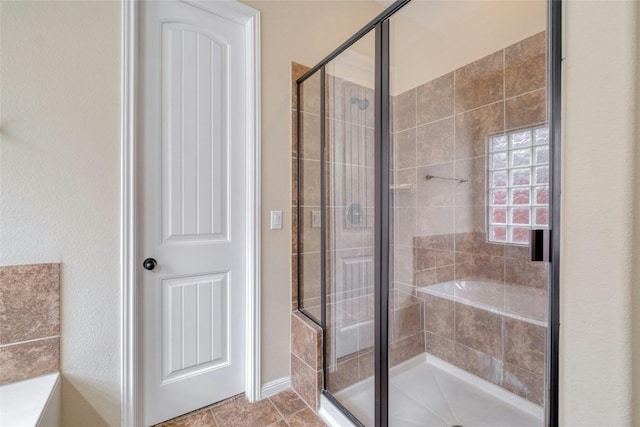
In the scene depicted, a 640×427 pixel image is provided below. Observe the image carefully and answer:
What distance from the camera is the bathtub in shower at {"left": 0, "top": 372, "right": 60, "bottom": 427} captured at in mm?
974

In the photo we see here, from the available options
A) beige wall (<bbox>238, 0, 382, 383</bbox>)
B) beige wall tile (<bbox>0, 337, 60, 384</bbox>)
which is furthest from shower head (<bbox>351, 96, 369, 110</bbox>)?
beige wall tile (<bbox>0, 337, 60, 384</bbox>)

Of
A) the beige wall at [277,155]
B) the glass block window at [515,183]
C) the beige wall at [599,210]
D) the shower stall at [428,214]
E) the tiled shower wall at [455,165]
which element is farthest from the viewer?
the beige wall at [277,155]

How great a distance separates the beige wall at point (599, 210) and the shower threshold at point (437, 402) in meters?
1.20

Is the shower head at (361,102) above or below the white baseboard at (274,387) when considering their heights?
above

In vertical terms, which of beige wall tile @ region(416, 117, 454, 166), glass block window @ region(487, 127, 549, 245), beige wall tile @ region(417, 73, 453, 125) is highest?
beige wall tile @ region(417, 73, 453, 125)

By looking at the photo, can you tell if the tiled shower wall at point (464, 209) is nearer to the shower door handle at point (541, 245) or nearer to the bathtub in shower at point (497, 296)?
the bathtub in shower at point (497, 296)

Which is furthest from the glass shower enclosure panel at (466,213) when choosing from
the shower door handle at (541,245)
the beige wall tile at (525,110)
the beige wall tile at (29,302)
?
the beige wall tile at (29,302)

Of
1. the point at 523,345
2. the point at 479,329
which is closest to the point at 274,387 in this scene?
the point at 479,329

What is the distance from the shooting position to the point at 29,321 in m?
1.17

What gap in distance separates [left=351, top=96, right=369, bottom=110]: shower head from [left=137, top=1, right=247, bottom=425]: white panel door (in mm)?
685

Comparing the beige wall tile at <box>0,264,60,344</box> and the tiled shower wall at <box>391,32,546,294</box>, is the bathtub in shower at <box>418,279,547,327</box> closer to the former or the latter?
the tiled shower wall at <box>391,32,546,294</box>

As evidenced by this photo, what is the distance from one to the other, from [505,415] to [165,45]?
288cm

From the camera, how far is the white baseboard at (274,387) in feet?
5.53

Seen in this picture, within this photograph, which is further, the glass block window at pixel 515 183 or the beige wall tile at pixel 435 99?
the beige wall tile at pixel 435 99
